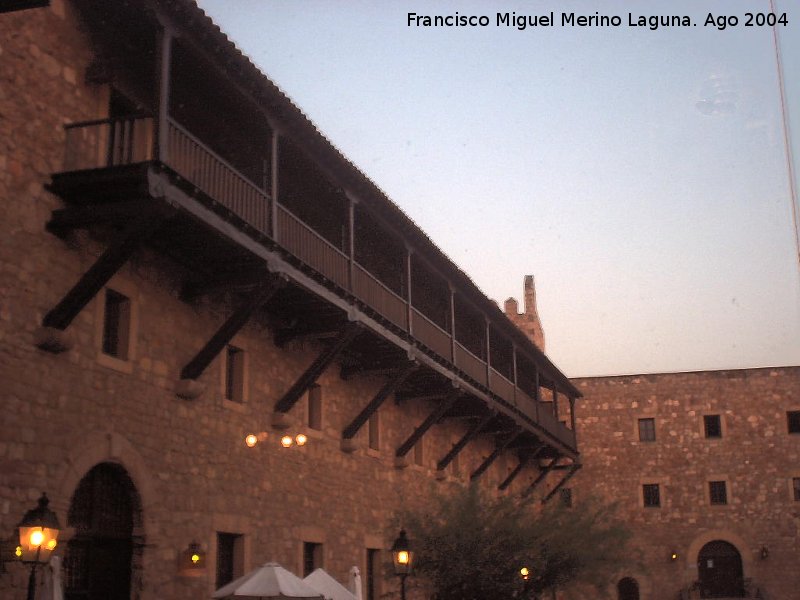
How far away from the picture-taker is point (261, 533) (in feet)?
57.0

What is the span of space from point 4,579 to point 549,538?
45.1 feet

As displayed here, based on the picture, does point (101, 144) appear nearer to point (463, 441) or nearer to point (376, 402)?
point (376, 402)

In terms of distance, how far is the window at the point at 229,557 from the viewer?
16.3 metres

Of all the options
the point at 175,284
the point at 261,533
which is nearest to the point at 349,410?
the point at 261,533

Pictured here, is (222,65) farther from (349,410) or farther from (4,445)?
(349,410)

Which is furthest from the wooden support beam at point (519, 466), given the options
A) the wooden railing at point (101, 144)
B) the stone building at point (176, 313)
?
the wooden railing at point (101, 144)

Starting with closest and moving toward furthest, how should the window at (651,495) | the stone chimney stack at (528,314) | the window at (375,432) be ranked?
1. the window at (375,432)
2. the window at (651,495)
3. the stone chimney stack at (528,314)

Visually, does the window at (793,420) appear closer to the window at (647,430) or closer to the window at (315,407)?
the window at (647,430)

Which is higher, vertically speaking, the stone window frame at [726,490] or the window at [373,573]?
the stone window frame at [726,490]

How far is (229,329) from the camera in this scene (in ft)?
49.7

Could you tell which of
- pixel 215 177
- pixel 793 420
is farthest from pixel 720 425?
pixel 215 177

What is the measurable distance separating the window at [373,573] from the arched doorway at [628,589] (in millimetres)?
21447

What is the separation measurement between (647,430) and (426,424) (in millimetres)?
21168

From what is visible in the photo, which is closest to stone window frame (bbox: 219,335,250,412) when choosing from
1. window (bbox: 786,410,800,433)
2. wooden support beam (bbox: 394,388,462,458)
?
wooden support beam (bbox: 394,388,462,458)
